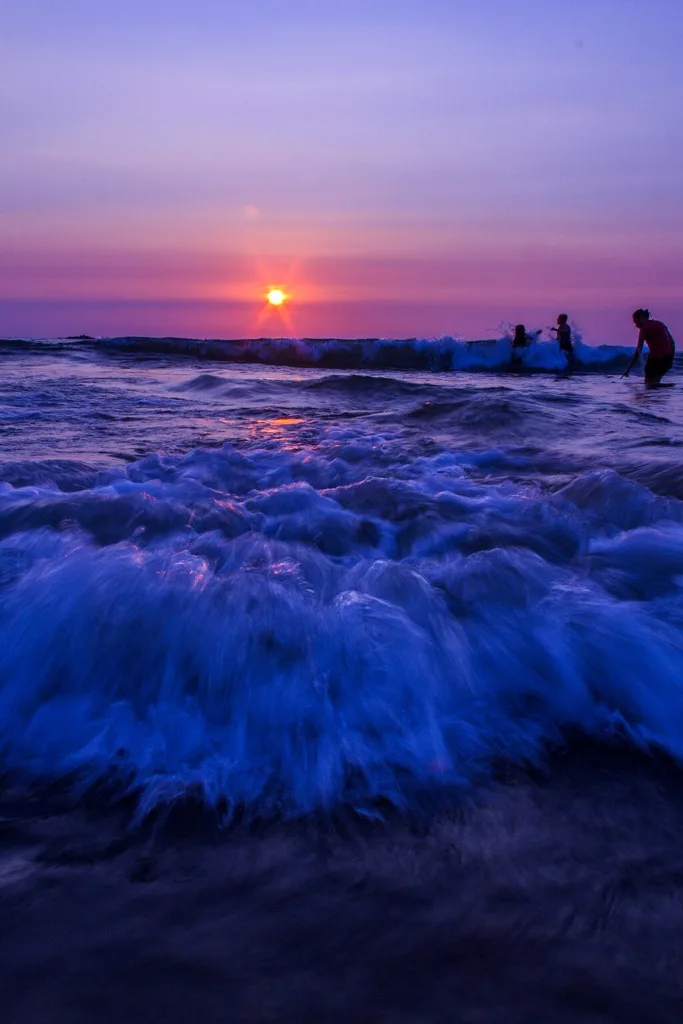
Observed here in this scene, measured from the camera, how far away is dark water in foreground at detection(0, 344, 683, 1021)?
1.27 m

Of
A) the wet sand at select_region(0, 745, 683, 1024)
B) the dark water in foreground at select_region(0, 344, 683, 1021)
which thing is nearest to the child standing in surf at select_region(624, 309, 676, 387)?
the dark water in foreground at select_region(0, 344, 683, 1021)

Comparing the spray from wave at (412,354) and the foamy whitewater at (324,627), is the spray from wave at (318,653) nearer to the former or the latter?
the foamy whitewater at (324,627)

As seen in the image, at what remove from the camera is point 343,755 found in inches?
73.6

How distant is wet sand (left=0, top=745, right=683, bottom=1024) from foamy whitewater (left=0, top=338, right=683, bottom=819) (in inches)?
5.7

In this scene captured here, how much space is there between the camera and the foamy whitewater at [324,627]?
6.20 feet

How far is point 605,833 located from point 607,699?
587 mm

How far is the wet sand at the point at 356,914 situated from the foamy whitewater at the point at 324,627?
0.15 m

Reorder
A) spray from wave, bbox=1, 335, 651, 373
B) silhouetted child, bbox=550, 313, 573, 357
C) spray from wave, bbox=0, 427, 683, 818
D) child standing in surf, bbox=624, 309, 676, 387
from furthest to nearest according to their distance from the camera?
spray from wave, bbox=1, 335, 651, 373 → silhouetted child, bbox=550, 313, 573, 357 → child standing in surf, bbox=624, 309, 676, 387 → spray from wave, bbox=0, 427, 683, 818


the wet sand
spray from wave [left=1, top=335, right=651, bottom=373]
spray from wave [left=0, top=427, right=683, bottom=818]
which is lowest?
the wet sand

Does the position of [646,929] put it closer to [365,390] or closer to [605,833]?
[605,833]

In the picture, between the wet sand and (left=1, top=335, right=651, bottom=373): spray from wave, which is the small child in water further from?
the wet sand

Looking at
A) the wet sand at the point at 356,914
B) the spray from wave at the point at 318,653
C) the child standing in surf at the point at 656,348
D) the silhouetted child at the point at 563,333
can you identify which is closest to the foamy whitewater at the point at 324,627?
the spray from wave at the point at 318,653

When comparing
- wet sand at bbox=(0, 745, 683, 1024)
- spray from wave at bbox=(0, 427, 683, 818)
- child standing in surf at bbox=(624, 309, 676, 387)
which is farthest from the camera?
child standing in surf at bbox=(624, 309, 676, 387)

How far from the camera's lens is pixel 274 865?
1525 millimetres
